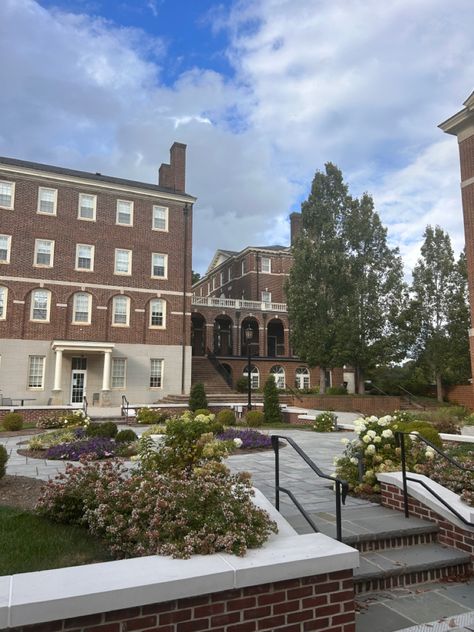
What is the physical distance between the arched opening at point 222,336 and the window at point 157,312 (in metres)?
10.3

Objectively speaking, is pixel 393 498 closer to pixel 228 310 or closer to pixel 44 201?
pixel 44 201

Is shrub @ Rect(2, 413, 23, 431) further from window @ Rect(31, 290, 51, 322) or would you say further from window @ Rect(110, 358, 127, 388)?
window @ Rect(110, 358, 127, 388)

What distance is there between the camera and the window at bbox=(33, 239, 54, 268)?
27.5 metres

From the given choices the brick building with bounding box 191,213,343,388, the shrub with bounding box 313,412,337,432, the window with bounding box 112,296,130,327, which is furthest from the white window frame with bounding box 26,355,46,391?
the shrub with bounding box 313,412,337,432

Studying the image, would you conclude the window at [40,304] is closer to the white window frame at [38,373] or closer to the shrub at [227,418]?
the white window frame at [38,373]

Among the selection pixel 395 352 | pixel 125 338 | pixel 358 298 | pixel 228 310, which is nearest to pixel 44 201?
pixel 125 338

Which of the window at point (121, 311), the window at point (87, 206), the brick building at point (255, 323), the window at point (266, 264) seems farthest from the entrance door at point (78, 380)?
the window at point (266, 264)

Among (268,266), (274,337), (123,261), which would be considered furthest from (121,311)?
(268,266)

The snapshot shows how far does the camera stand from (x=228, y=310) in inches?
1532

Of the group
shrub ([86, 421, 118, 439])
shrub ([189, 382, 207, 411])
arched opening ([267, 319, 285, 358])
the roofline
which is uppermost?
the roofline

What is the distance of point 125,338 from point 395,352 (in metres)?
16.9

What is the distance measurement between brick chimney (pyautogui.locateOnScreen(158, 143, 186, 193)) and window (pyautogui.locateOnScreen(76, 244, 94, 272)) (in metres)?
7.61

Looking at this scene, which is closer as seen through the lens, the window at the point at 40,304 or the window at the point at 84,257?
the window at the point at 40,304

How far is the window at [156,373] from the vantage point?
29.2 meters
